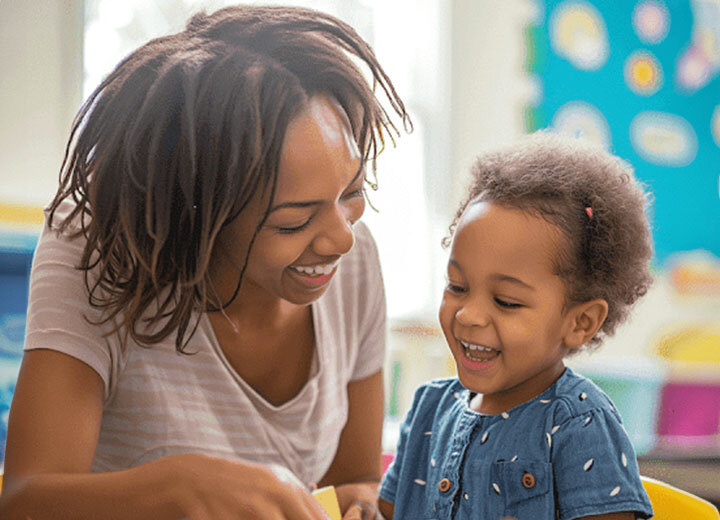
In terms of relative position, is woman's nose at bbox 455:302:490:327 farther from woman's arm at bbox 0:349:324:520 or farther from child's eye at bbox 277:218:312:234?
woman's arm at bbox 0:349:324:520

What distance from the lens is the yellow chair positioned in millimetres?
923

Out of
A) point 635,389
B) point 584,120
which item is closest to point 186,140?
point 635,389

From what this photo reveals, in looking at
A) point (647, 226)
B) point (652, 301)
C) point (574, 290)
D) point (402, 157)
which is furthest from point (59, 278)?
point (652, 301)

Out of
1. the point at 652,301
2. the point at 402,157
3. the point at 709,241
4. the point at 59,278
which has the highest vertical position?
the point at 59,278

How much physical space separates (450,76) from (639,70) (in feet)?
2.78

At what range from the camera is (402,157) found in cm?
309

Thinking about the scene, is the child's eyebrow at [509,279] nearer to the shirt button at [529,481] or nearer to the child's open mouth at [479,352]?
the child's open mouth at [479,352]

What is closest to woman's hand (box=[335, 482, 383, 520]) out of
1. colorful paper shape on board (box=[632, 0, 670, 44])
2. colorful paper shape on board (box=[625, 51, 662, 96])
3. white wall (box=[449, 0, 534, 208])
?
white wall (box=[449, 0, 534, 208])

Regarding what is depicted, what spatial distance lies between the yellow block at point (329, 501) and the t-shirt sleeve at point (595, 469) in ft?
0.95

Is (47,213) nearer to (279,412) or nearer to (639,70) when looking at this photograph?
(279,412)

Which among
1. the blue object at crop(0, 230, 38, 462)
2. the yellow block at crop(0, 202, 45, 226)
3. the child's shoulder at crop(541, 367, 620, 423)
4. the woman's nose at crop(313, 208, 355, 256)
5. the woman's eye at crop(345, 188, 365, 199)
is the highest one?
the woman's eye at crop(345, 188, 365, 199)

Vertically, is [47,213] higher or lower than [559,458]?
higher

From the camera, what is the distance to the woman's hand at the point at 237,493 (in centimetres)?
60

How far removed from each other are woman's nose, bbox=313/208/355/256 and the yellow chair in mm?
483
